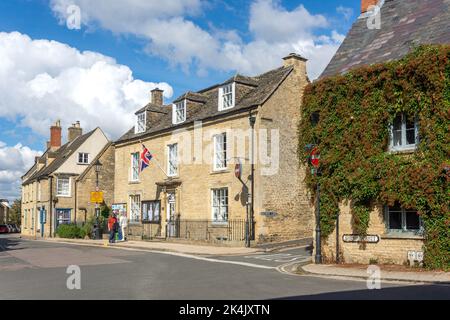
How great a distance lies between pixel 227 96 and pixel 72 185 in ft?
69.4

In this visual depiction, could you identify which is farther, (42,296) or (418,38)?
(418,38)

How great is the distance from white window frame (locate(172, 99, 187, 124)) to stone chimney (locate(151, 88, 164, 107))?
26.4 feet

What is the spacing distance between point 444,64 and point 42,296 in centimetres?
1183

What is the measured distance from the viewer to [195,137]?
29.3 m

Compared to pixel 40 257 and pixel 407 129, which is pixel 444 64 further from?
pixel 40 257

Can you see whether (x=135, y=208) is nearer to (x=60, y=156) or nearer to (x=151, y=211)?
(x=151, y=211)

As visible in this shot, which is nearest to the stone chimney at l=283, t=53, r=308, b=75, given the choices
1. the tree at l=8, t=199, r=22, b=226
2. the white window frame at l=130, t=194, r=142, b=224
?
the white window frame at l=130, t=194, r=142, b=224

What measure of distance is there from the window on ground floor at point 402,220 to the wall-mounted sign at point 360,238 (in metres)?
0.50

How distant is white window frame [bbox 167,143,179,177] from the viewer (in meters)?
31.1

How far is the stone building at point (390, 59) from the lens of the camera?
1452 centimetres

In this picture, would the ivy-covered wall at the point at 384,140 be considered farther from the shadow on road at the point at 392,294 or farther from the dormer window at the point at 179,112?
the dormer window at the point at 179,112

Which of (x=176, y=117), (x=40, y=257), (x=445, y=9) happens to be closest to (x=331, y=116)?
(x=445, y=9)

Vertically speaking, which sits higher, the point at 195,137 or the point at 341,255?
the point at 195,137
